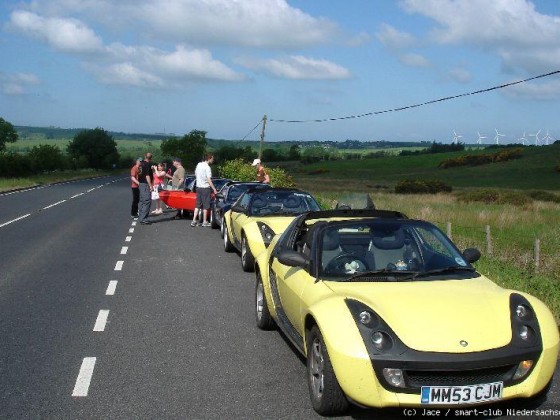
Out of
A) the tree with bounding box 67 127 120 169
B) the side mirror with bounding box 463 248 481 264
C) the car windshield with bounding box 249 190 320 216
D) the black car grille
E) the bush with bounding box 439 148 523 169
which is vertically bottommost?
the tree with bounding box 67 127 120 169

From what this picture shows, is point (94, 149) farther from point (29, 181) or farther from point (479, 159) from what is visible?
point (29, 181)

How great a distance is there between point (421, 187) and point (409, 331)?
64693 mm

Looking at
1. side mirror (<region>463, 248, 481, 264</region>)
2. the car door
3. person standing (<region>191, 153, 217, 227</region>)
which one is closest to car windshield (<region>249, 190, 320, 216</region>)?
the car door

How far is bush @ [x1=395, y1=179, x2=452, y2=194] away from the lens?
6612 cm

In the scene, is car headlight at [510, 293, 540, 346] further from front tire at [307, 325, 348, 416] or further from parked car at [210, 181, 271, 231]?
parked car at [210, 181, 271, 231]

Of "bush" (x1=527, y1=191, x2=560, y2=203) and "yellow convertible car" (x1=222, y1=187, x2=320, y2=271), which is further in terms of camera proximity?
"bush" (x1=527, y1=191, x2=560, y2=203)

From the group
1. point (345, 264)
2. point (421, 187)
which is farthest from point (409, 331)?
point (421, 187)

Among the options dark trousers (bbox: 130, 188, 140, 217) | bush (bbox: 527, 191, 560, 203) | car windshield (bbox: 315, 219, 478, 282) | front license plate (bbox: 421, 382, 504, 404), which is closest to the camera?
front license plate (bbox: 421, 382, 504, 404)

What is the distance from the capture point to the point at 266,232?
33.1 ft

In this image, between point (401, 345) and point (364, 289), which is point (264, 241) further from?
point (401, 345)

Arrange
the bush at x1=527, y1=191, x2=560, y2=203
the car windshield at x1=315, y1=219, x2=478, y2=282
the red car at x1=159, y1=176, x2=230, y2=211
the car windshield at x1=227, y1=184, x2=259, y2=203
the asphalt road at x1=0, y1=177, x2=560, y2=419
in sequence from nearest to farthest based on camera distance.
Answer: the asphalt road at x1=0, y1=177, x2=560, y2=419 < the car windshield at x1=315, y1=219, x2=478, y2=282 < the car windshield at x1=227, y1=184, x2=259, y2=203 < the red car at x1=159, y1=176, x2=230, y2=211 < the bush at x1=527, y1=191, x2=560, y2=203

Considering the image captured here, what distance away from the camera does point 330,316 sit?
4.55 meters

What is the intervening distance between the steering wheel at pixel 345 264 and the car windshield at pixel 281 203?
5.63m

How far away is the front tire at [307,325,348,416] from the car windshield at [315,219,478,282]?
0.71 metres
